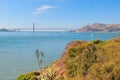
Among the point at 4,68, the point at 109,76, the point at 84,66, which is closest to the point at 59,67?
the point at 84,66

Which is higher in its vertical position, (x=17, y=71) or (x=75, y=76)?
(x=75, y=76)

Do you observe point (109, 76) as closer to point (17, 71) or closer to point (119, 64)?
point (119, 64)

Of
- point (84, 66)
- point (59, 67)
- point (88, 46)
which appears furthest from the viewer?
point (59, 67)

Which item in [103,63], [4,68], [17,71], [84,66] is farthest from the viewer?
[4,68]

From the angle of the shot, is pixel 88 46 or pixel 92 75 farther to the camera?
pixel 88 46

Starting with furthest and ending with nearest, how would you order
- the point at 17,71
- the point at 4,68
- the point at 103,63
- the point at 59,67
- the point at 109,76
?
1. the point at 4,68
2. the point at 17,71
3. the point at 59,67
4. the point at 103,63
5. the point at 109,76

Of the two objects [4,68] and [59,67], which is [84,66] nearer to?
[59,67]

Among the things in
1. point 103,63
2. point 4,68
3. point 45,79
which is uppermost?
point 103,63

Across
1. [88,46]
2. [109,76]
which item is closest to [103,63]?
[109,76]

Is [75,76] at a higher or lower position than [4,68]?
higher
